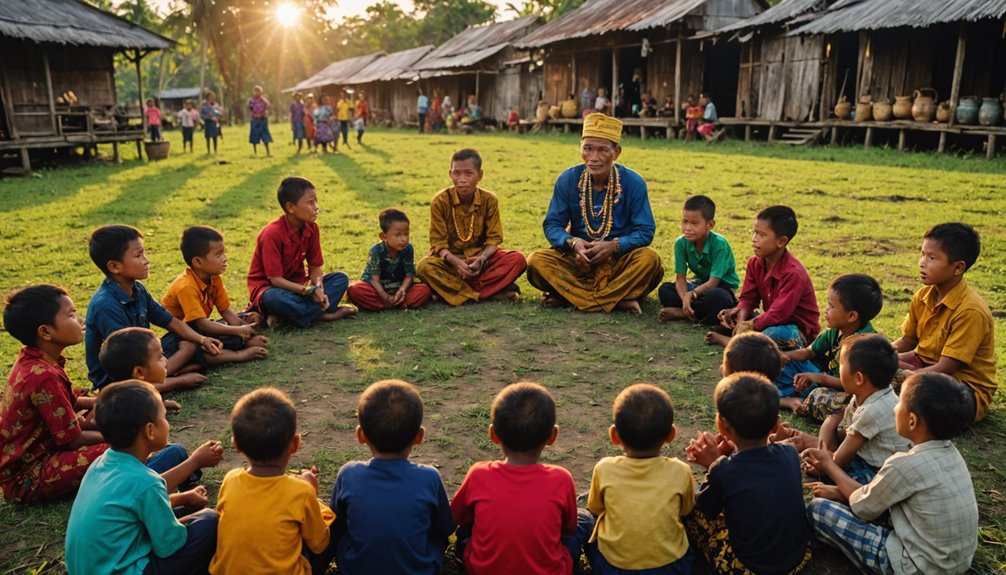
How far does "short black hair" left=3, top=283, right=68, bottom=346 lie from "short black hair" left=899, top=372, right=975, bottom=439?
3526 millimetres

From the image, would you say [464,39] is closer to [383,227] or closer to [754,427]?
[383,227]

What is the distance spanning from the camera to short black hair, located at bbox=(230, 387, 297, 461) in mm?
Result: 2428

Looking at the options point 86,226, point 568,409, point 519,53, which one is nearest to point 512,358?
point 568,409

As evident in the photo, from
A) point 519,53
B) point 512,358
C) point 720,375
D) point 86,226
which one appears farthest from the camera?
point 519,53

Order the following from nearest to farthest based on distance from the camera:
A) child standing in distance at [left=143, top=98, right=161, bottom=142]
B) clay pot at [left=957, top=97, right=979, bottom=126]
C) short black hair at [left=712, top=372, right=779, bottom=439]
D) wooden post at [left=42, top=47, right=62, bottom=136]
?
short black hair at [left=712, top=372, right=779, bottom=439] → clay pot at [left=957, top=97, right=979, bottom=126] → wooden post at [left=42, top=47, right=62, bottom=136] → child standing in distance at [left=143, top=98, right=161, bottom=142]

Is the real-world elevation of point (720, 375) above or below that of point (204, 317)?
below

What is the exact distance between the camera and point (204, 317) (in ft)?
15.3

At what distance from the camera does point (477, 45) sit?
102 feet

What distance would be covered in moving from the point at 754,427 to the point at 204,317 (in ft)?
11.8

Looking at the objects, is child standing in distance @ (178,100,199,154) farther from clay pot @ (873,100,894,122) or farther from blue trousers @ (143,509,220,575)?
blue trousers @ (143,509,220,575)

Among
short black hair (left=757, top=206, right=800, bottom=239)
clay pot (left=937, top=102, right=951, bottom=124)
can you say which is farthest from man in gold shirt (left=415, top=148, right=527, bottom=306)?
clay pot (left=937, top=102, right=951, bottom=124)

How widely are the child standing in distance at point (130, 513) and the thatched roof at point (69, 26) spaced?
51.3 feet

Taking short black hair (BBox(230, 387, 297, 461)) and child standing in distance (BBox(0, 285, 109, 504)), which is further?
child standing in distance (BBox(0, 285, 109, 504))

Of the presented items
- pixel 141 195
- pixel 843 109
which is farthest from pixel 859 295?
pixel 843 109
